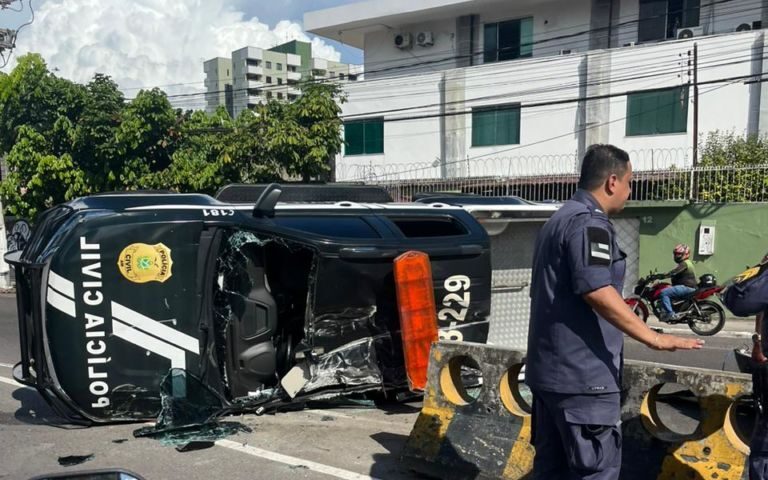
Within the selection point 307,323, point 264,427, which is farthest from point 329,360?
point 264,427

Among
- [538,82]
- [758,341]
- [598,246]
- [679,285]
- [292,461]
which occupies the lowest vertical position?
[292,461]

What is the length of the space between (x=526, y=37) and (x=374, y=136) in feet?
20.3

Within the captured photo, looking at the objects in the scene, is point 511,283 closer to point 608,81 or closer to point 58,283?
point 58,283

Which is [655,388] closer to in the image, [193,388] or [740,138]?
[193,388]

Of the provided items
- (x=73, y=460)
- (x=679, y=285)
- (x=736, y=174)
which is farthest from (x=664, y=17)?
(x=73, y=460)

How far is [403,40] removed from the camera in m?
23.5

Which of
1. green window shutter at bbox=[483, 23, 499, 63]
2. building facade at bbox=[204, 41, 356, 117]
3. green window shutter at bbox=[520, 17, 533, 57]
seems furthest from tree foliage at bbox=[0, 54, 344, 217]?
building facade at bbox=[204, 41, 356, 117]

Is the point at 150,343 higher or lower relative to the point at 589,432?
lower

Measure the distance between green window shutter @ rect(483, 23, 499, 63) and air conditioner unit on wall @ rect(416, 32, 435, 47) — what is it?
202 centimetres

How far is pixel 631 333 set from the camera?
2533mm

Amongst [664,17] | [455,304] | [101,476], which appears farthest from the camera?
[664,17]

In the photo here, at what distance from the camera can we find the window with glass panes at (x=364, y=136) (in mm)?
22469

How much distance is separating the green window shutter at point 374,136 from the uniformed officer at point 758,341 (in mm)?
19751

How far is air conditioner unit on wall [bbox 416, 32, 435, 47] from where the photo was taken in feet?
75.1
